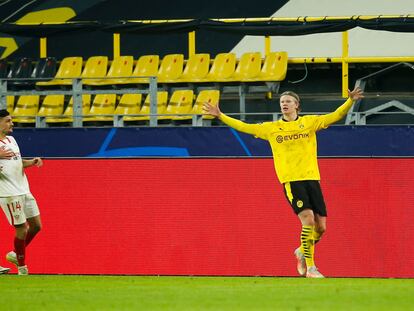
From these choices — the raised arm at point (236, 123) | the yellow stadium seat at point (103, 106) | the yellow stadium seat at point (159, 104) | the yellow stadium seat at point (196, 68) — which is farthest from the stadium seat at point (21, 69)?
the raised arm at point (236, 123)

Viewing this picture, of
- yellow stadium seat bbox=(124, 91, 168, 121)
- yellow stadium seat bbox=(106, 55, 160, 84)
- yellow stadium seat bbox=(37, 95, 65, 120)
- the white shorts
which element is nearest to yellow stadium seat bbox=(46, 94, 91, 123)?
yellow stadium seat bbox=(37, 95, 65, 120)

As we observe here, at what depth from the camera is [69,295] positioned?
11.2 meters

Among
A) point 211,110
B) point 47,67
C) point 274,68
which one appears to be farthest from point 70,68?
point 211,110

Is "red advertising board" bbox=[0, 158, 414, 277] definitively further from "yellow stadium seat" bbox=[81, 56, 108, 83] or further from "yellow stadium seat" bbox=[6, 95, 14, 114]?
"yellow stadium seat" bbox=[81, 56, 108, 83]

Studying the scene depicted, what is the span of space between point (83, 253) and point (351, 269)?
12.0 feet

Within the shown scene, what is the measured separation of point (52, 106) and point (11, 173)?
23.2ft

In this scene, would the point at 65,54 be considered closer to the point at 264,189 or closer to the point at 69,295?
the point at 264,189

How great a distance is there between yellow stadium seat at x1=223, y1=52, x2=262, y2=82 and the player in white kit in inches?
269

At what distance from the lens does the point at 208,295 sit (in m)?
10.9

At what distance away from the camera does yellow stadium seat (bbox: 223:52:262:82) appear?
2094 centimetres

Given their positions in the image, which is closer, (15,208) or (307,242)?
(307,242)

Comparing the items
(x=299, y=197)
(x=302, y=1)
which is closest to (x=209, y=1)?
(x=302, y=1)

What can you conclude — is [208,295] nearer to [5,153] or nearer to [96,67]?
[5,153]

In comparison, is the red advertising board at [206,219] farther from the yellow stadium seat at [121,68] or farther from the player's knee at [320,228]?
the yellow stadium seat at [121,68]
